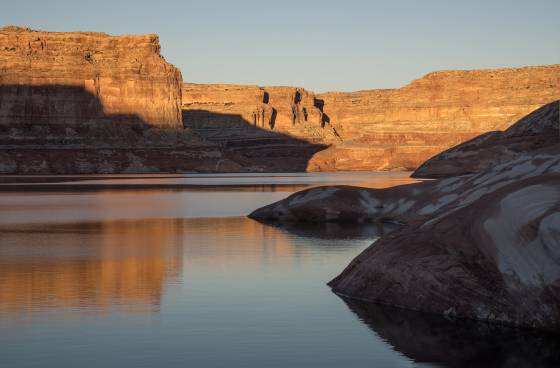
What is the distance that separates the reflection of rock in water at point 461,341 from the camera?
981 centimetres

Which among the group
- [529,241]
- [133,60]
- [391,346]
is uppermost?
[133,60]

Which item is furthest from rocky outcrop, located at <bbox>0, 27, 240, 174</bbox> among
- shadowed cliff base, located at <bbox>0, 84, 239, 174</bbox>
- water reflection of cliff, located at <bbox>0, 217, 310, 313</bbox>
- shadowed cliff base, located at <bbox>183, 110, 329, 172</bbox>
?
water reflection of cliff, located at <bbox>0, 217, 310, 313</bbox>

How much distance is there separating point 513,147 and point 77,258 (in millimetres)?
49428

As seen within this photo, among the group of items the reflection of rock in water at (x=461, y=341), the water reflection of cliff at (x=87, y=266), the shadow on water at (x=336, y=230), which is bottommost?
the reflection of rock in water at (x=461, y=341)

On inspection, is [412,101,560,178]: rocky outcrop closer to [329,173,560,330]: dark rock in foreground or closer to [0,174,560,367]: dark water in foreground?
[0,174,560,367]: dark water in foreground

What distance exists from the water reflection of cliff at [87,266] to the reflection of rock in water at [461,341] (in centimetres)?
353

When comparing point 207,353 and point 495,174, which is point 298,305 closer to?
point 207,353

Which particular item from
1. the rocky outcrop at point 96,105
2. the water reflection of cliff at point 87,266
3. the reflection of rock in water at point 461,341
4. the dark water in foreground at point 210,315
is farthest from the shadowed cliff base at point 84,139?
the reflection of rock in water at point 461,341

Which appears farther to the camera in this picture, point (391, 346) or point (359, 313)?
point (359, 313)

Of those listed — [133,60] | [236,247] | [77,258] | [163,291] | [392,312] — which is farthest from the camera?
[133,60]

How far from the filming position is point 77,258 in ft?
61.5

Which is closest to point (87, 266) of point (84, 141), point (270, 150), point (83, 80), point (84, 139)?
point (84, 141)

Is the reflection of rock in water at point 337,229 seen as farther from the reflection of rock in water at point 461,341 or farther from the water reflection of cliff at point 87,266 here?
the reflection of rock in water at point 461,341

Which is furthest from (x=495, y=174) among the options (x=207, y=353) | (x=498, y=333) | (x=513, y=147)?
(x=513, y=147)
